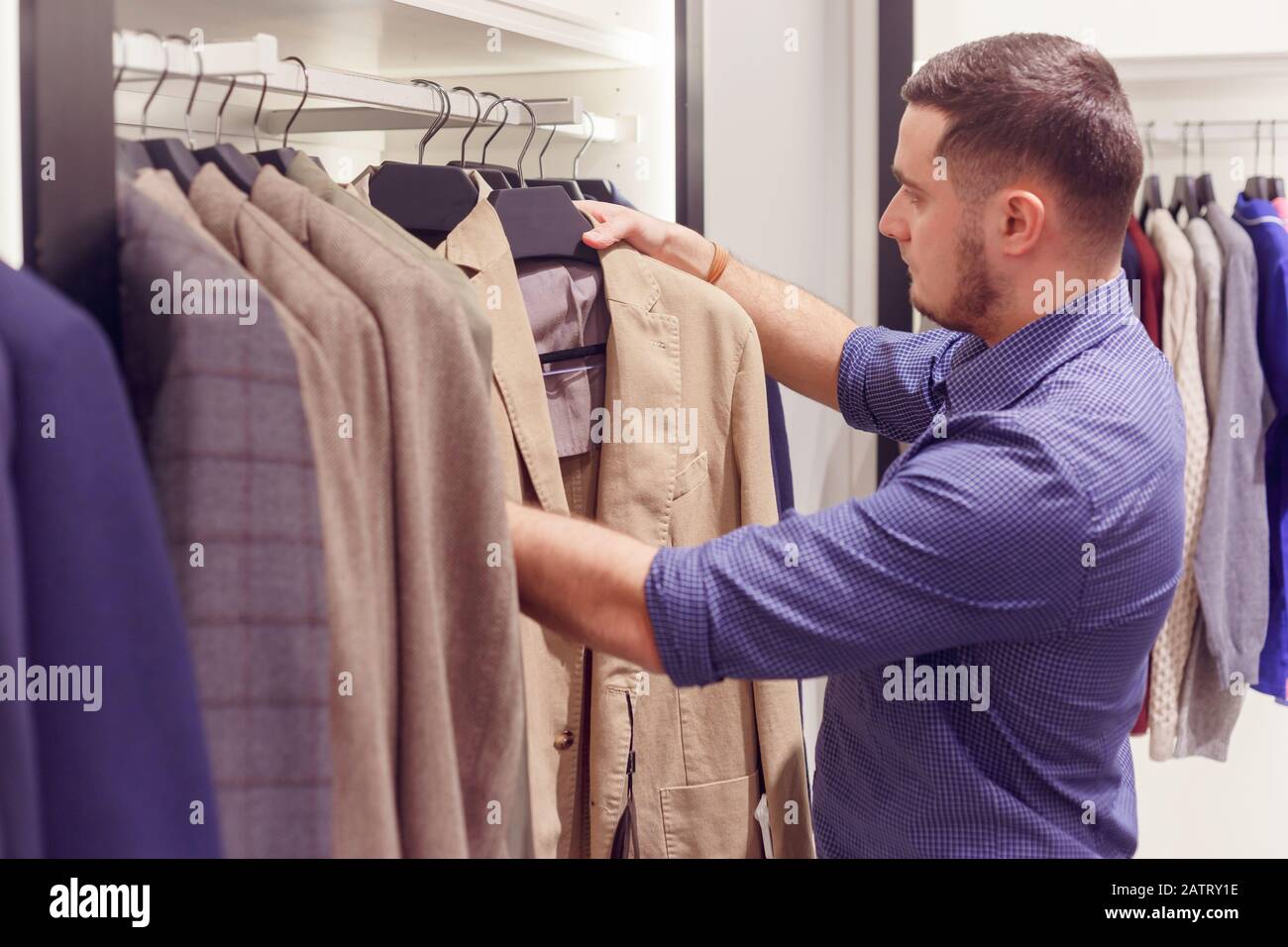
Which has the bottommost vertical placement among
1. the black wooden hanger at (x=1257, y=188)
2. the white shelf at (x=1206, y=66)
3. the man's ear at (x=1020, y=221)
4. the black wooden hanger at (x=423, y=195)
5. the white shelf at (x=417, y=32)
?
the man's ear at (x=1020, y=221)

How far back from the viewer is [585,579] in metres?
1.01

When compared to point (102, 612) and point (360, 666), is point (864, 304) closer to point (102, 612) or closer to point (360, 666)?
point (360, 666)

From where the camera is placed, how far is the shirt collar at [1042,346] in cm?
120

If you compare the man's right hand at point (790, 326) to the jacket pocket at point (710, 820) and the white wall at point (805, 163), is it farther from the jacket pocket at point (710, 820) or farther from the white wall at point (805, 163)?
the jacket pocket at point (710, 820)

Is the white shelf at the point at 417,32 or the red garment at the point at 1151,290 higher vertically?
the white shelf at the point at 417,32

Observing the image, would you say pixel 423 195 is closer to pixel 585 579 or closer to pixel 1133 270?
pixel 585 579

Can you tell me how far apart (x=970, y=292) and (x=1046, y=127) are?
0.60ft

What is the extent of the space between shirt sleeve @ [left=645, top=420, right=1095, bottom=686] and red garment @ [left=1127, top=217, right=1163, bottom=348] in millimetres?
1089

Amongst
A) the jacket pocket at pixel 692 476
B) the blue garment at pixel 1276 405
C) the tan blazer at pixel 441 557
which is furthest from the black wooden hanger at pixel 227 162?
the blue garment at pixel 1276 405

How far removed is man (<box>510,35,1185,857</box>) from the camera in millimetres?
1023

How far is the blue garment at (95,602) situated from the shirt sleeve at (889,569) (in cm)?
43

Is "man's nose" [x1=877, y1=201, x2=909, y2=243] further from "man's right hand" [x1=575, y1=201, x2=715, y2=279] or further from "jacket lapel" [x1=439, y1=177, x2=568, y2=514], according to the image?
"jacket lapel" [x1=439, y1=177, x2=568, y2=514]

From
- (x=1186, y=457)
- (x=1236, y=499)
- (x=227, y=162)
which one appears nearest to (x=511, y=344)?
(x=227, y=162)
